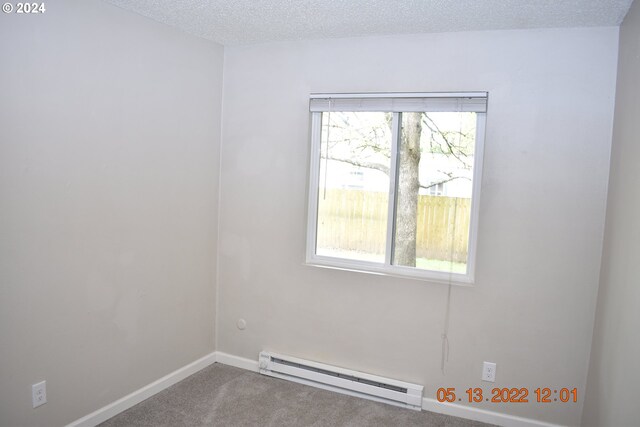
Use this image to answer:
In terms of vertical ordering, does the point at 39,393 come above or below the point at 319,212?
below

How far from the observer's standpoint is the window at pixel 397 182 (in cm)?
286

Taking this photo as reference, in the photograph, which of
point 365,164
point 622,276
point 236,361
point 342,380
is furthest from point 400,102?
point 236,361

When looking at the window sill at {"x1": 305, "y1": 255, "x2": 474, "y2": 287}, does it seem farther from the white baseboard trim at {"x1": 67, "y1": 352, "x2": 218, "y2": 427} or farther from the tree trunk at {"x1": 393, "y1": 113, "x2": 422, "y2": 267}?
the white baseboard trim at {"x1": 67, "y1": 352, "x2": 218, "y2": 427}

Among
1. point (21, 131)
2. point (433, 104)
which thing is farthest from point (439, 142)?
point (21, 131)

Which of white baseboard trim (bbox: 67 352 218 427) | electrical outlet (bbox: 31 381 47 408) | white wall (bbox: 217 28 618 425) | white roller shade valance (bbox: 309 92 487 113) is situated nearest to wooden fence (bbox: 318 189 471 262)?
white wall (bbox: 217 28 618 425)

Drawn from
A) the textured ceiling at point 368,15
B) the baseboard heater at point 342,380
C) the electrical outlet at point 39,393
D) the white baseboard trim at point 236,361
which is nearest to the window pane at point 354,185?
the textured ceiling at point 368,15

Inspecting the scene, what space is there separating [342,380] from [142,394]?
129cm

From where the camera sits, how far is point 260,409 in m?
2.86

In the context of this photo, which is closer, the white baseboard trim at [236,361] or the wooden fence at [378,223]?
the wooden fence at [378,223]

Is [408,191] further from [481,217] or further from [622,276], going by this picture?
[622,276]

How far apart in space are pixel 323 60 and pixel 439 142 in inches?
37.8

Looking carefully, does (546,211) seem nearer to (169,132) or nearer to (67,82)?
(169,132)

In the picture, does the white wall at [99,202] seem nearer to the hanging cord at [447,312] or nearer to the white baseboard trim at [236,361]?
the white baseboard trim at [236,361]

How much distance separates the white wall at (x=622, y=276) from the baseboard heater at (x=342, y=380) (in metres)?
1.01
